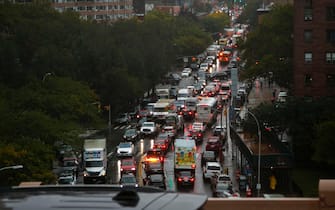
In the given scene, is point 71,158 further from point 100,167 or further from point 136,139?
point 136,139

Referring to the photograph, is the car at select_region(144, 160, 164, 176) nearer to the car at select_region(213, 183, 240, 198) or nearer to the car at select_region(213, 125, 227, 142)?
the car at select_region(213, 183, 240, 198)

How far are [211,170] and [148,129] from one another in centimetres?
1610

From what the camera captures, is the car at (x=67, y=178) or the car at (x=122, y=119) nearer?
the car at (x=67, y=178)

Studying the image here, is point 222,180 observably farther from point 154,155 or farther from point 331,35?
point 331,35

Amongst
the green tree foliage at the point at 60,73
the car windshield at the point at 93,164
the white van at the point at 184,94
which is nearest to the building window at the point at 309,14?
the green tree foliage at the point at 60,73

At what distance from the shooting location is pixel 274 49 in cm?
6956

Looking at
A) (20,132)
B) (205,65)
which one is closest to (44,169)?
(20,132)

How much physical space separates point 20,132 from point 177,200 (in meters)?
36.8

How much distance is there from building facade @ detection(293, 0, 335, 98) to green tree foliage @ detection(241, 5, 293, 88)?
1249 centimetres

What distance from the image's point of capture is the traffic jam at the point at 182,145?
128 ft

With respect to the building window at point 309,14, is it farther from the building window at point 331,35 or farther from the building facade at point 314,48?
the building window at point 331,35

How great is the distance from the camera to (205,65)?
10912cm

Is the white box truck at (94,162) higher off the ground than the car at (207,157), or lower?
higher

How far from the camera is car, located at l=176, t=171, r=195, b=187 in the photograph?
129 feet
